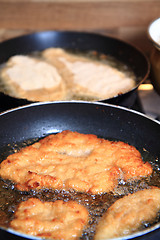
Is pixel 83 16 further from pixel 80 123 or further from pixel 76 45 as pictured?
pixel 80 123

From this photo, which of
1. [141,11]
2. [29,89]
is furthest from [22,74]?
[141,11]

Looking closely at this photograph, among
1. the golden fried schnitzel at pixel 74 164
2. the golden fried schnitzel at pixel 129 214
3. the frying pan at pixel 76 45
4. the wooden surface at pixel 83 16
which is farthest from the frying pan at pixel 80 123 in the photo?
the wooden surface at pixel 83 16

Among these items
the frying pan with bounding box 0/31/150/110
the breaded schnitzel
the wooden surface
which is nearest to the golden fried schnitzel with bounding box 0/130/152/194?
the breaded schnitzel

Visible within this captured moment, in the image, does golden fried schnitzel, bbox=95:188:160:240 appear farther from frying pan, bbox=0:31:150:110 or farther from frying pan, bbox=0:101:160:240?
frying pan, bbox=0:31:150:110

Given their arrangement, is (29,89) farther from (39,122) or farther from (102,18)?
(102,18)

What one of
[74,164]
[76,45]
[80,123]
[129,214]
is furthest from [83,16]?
[129,214]

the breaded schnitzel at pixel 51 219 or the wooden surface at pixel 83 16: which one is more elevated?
the wooden surface at pixel 83 16

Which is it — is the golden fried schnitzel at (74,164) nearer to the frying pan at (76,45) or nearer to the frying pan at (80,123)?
the frying pan at (80,123)
